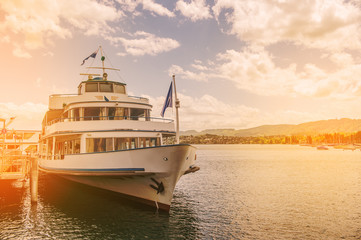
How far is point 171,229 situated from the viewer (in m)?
13.3

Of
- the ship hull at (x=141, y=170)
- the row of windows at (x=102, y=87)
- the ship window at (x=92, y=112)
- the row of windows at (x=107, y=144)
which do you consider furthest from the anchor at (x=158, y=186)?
the row of windows at (x=102, y=87)

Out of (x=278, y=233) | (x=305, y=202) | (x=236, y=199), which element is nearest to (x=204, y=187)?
(x=236, y=199)

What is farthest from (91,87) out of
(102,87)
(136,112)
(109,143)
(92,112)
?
(109,143)

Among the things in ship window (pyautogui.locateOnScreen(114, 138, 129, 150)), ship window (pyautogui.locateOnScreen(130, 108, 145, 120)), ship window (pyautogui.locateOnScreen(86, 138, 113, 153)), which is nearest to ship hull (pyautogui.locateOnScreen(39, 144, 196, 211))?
ship window (pyautogui.locateOnScreen(86, 138, 113, 153))

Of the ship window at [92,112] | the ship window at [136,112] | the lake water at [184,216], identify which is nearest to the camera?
the lake water at [184,216]

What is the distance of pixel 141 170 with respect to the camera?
559 inches

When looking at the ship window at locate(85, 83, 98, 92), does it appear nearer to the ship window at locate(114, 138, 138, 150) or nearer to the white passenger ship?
the white passenger ship

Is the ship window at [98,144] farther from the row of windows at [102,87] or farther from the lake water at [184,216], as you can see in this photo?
the row of windows at [102,87]

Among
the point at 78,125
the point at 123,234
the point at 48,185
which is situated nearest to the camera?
the point at 123,234

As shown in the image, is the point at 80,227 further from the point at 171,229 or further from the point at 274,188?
the point at 274,188

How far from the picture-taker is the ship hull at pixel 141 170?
548 inches

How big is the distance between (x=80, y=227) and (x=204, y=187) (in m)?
15.7

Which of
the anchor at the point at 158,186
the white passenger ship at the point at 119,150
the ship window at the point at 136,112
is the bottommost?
the anchor at the point at 158,186

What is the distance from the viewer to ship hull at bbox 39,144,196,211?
13.9 meters
